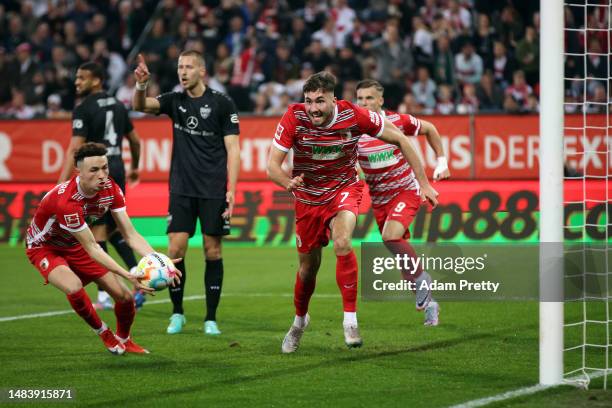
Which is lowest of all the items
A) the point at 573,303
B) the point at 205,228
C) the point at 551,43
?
A: the point at 573,303

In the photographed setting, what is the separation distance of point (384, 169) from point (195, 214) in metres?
1.77

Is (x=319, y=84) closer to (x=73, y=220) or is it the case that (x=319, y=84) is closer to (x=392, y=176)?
(x=73, y=220)

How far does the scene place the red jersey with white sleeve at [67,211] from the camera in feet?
25.5

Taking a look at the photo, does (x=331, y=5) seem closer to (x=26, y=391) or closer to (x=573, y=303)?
(x=573, y=303)

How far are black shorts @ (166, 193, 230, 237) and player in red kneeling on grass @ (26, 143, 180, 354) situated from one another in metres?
1.18

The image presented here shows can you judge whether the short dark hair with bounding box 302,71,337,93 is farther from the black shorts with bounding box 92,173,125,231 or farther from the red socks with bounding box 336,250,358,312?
the black shorts with bounding box 92,173,125,231

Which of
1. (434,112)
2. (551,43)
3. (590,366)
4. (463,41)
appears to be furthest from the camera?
(463,41)

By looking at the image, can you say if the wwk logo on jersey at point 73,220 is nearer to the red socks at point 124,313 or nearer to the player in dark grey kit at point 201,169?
the red socks at point 124,313

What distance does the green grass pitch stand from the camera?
6465 millimetres

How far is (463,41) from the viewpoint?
19797 millimetres

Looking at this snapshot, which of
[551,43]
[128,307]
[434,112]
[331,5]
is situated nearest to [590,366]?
[551,43]

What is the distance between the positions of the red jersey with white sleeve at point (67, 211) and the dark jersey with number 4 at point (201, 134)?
1.26 m

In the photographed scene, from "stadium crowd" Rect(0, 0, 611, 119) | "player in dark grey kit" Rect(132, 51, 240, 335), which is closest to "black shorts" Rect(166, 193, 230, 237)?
"player in dark grey kit" Rect(132, 51, 240, 335)

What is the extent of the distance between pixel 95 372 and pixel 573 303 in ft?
17.6
